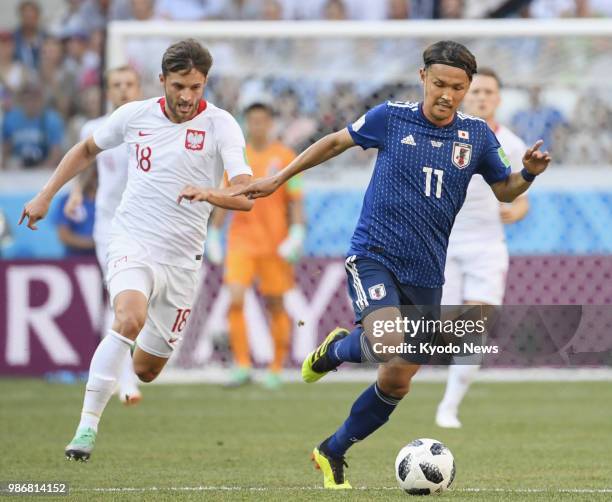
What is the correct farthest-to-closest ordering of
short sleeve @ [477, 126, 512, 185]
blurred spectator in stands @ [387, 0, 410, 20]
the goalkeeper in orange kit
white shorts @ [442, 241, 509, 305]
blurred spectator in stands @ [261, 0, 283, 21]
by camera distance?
blurred spectator in stands @ [261, 0, 283, 21]
blurred spectator in stands @ [387, 0, 410, 20]
the goalkeeper in orange kit
white shorts @ [442, 241, 509, 305]
short sleeve @ [477, 126, 512, 185]

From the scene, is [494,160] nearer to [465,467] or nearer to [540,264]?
[465,467]

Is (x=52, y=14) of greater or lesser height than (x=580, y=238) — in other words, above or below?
above

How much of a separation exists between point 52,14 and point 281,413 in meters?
9.89

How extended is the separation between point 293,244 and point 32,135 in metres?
5.32

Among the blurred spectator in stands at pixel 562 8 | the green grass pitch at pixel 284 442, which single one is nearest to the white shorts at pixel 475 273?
the green grass pitch at pixel 284 442

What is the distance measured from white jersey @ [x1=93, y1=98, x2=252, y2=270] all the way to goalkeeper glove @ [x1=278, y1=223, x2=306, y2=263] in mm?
5853

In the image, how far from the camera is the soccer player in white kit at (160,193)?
723cm

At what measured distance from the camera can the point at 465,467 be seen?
790cm

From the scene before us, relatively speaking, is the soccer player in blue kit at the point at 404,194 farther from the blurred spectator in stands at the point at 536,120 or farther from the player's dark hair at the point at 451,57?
the blurred spectator in stands at the point at 536,120

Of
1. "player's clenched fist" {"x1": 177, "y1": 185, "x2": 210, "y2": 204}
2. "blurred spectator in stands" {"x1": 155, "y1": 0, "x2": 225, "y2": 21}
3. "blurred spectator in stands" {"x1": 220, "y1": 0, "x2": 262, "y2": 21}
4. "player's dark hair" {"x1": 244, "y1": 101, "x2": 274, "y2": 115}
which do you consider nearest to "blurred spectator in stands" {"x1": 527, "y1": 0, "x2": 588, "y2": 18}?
"blurred spectator in stands" {"x1": 220, "y1": 0, "x2": 262, "y2": 21}

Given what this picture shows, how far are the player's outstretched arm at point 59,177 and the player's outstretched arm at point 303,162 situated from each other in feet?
3.87

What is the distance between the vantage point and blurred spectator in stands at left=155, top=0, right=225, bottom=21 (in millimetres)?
18500

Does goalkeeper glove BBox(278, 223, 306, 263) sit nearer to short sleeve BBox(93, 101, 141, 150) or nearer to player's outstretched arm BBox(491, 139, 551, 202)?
short sleeve BBox(93, 101, 141, 150)

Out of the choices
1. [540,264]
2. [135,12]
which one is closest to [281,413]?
[540,264]
